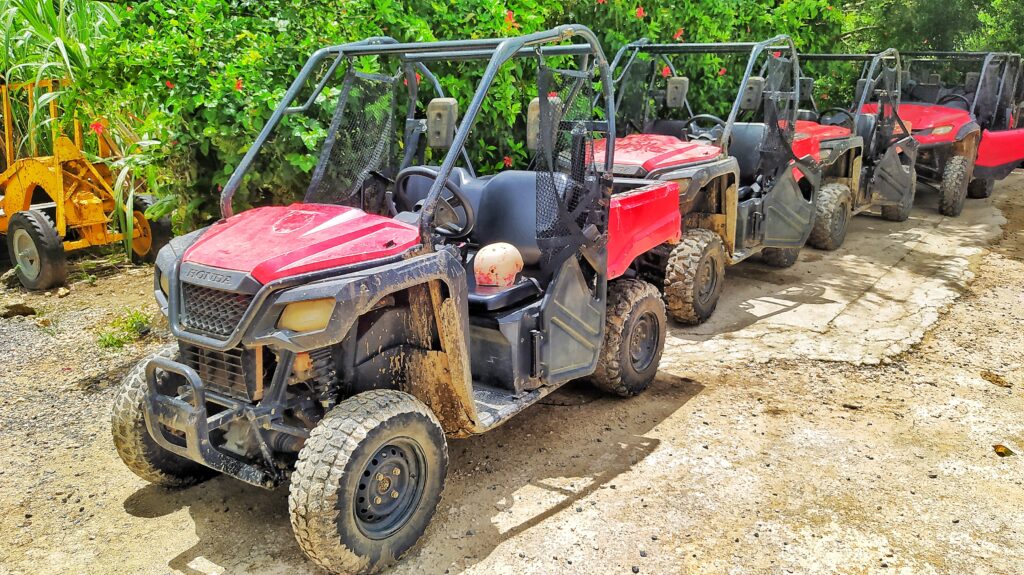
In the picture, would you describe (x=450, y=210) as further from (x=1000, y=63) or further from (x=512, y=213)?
(x=1000, y=63)

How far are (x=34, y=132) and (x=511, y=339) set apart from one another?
5818 mm

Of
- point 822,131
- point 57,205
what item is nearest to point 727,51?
point 822,131

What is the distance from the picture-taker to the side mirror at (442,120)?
12.5 ft

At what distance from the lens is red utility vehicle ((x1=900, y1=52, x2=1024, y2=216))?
10164 mm

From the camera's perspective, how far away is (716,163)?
6.43 meters

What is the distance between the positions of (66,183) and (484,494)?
562 cm

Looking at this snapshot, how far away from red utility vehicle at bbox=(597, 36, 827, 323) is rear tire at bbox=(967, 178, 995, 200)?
4208 millimetres

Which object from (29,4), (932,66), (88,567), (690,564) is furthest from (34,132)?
(932,66)

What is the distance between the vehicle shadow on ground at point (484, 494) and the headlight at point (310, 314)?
100cm

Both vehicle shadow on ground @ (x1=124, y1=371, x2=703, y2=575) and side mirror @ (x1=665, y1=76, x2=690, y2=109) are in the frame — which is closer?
vehicle shadow on ground @ (x1=124, y1=371, x2=703, y2=575)

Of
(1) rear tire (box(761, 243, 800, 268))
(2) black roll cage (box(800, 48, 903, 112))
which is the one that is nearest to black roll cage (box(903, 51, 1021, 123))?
(2) black roll cage (box(800, 48, 903, 112))

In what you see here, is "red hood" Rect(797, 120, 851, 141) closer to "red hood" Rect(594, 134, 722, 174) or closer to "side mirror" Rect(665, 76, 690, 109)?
"side mirror" Rect(665, 76, 690, 109)

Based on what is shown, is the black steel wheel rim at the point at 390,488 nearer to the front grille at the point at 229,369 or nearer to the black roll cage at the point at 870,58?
the front grille at the point at 229,369

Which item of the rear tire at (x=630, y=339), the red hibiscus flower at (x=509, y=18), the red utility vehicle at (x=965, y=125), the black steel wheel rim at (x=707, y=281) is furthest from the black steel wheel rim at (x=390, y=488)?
the red utility vehicle at (x=965, y=125)
